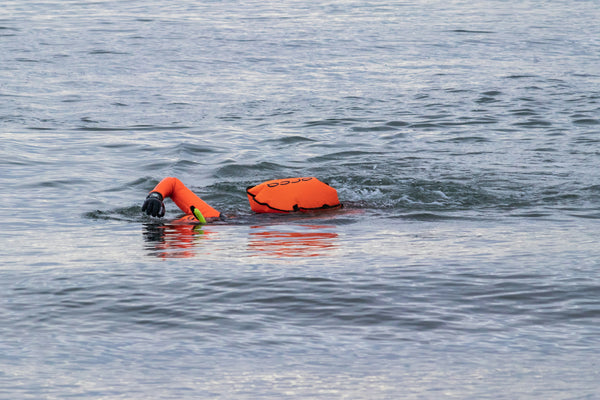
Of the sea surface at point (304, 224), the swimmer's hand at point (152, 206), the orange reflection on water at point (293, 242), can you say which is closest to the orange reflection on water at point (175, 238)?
the sea surface at point (304, 224)

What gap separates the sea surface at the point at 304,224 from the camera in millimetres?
4668

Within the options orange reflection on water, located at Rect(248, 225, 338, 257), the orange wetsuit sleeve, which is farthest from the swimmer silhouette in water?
orange reflection on water, located at Rect(248, 225, 338, 257)

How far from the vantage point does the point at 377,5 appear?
33000 millimetres

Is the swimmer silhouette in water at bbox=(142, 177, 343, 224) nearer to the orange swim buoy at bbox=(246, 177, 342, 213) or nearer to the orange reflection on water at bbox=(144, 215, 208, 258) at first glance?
the orange swim buoy at bbox=(246, 177, 342, 213)

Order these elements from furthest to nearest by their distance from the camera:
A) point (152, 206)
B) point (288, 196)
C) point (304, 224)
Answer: point (288, 196) → point (304, 224) → point (152, 206)

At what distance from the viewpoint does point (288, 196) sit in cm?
876

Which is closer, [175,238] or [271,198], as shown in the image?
[175,238]

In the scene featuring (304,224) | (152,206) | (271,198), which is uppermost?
(152,206)

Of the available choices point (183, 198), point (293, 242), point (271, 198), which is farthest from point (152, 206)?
point (293, 242)

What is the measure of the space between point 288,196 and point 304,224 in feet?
1.28

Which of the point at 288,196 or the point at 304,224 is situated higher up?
the point at 288,196

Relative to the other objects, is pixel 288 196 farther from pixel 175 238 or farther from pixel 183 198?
pixel 175 238

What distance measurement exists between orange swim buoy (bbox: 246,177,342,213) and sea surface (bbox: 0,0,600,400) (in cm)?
14

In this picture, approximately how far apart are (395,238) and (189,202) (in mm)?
2254
